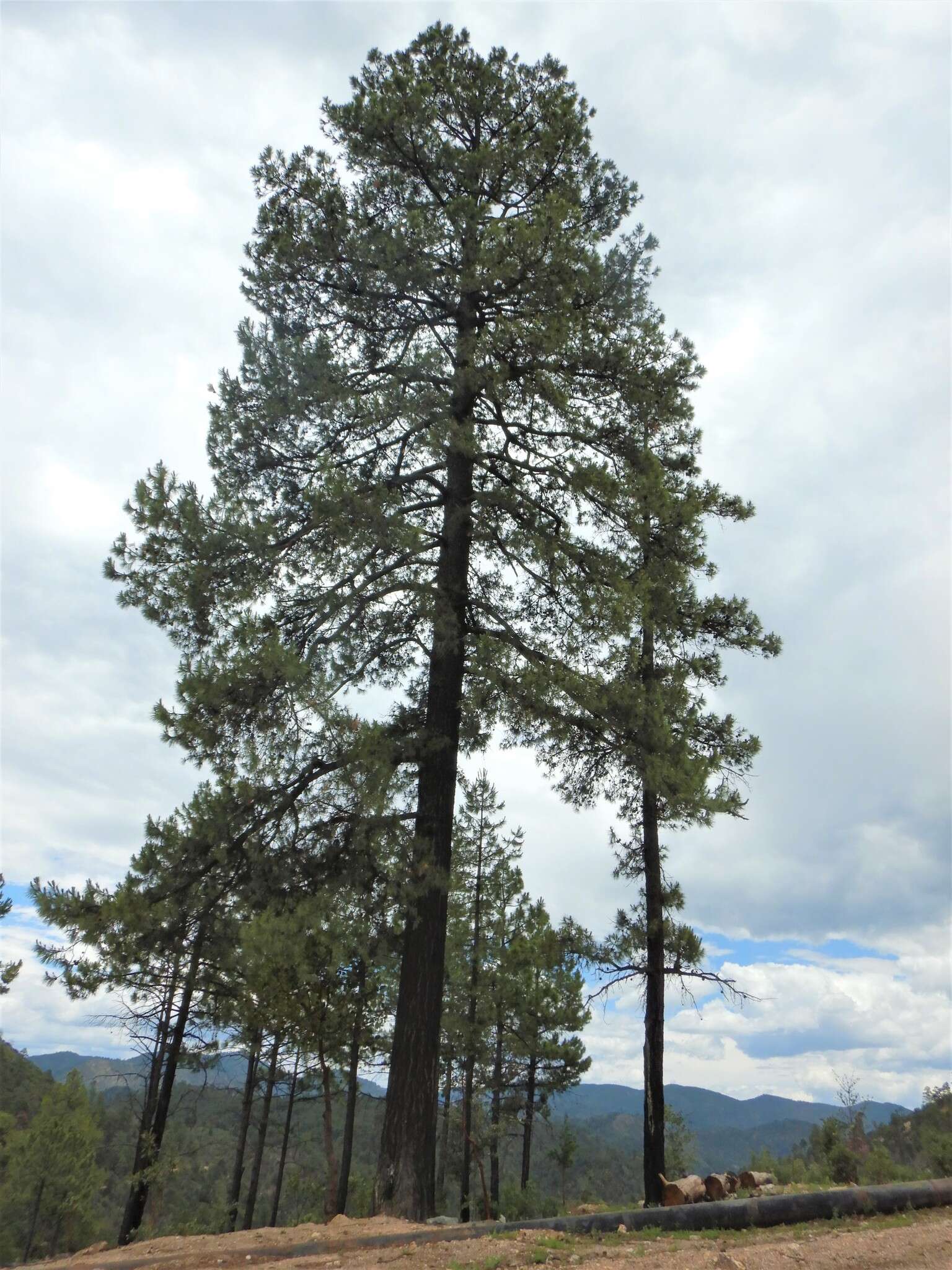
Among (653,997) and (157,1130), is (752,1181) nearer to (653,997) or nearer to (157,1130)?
(653,997)

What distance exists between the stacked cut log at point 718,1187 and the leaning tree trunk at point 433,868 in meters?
4.01

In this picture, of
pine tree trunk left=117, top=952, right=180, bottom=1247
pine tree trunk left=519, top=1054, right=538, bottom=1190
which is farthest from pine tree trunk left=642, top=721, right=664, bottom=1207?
pine tree trunk left=519, top=1054, right=538, bottom=1190

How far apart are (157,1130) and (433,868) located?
15016mm

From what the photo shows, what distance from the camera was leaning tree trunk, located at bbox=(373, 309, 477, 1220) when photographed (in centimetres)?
786

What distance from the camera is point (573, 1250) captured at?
5.93 meters

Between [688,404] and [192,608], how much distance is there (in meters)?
7.66

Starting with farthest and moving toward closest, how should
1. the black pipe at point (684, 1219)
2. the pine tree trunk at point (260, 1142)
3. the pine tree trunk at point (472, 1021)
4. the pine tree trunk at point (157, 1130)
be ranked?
the pine tree trunk at point (260, 1142), the pine tree trunk at point (472, 1021), the pine tree trunk at point (157, 1130), the black pipe at point (684, 1219)

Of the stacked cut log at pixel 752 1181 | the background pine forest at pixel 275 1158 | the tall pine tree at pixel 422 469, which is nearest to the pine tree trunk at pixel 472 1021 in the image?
the background pine forest at pixel 275 1158

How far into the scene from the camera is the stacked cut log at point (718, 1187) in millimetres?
10312

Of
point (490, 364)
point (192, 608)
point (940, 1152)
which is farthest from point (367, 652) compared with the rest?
point (940, 1152)

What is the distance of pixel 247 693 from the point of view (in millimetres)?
8289

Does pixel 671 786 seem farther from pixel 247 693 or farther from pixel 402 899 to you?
pixel 247 693

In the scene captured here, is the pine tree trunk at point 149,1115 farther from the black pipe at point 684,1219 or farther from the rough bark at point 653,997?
the black pipe at point 684,1219

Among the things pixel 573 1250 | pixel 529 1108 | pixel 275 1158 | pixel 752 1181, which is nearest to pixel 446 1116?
pixel 529 1108
